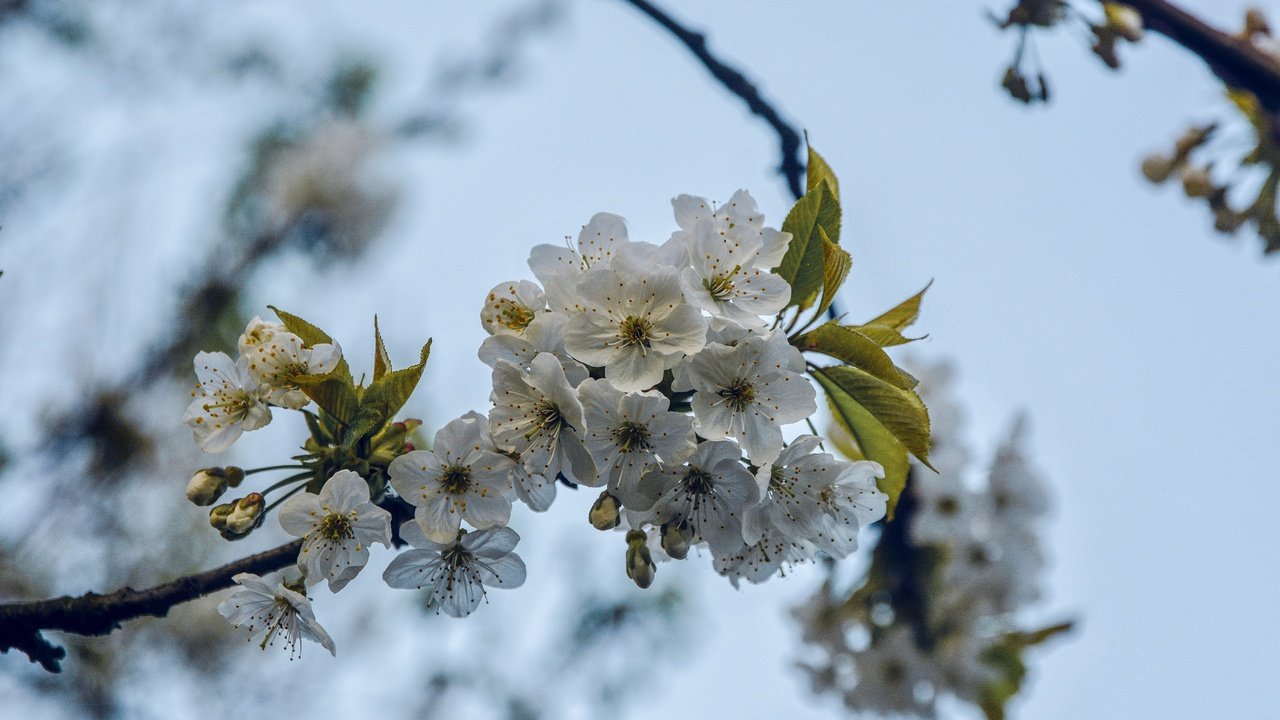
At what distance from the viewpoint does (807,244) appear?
142 cm

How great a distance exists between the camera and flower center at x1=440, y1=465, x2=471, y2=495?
128cm

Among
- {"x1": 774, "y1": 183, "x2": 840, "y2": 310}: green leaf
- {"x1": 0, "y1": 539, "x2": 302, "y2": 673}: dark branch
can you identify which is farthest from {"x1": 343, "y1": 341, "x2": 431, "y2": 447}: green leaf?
{"x1": 774, "y1": 183, "x2": 840, "y2": 310}: green leaf

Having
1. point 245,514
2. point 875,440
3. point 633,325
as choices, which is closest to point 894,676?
point 875,440

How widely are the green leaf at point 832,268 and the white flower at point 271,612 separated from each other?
92 centimetres

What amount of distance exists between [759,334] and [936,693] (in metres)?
2.34

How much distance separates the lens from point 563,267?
142 centimetres

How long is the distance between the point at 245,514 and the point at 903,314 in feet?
3.72

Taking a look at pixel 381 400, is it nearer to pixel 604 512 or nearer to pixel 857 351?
pixel 604 512

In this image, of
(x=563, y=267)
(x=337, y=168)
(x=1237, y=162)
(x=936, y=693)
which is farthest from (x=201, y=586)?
(x=337, y=168)

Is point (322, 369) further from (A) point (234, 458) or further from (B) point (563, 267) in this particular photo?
(A) point (234, 458)

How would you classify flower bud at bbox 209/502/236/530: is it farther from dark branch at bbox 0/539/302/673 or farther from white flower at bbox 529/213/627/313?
white flower at bbox 529/213/627/313

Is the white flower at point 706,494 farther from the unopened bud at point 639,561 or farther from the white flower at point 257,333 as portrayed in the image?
the white flower at point 257,333

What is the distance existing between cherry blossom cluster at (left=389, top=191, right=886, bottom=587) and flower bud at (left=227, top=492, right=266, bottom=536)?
0.24m

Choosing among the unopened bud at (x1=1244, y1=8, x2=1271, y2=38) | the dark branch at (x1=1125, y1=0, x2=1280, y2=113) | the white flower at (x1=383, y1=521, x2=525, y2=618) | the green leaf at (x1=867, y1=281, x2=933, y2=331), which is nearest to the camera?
the white flower at (x1=383, y1=521, x2=525, y2=618)
